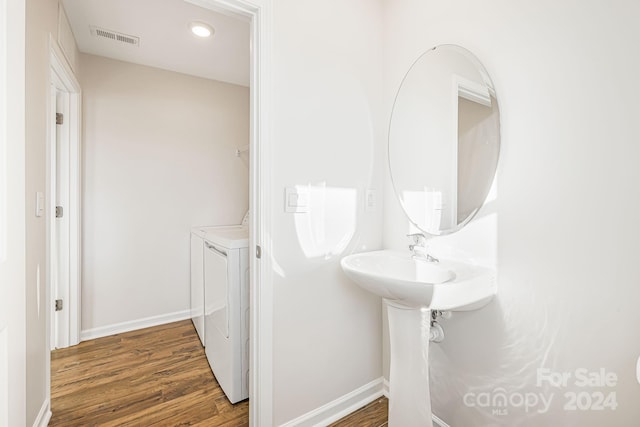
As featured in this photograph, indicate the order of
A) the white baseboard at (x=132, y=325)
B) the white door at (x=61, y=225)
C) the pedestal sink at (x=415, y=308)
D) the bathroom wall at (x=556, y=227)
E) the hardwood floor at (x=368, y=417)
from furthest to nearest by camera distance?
the white baseboard at (x=132, y=325)
the white door at (x=61, y=225)
the hardwood floor at (x=368, y=417)
the pedestal sink at (x=415, y=308)
the bathroom wall at (x=556, y=227)

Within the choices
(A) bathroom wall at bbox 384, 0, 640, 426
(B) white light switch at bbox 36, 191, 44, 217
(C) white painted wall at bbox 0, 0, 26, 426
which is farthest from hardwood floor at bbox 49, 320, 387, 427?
(B) white light switch at bbox 36, 191, 44, 217

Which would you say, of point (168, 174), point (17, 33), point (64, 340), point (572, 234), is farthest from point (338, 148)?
point (64, 340)

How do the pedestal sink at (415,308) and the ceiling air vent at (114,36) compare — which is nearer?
the pedestal sink at (415,308)

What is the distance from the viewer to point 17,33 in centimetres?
83

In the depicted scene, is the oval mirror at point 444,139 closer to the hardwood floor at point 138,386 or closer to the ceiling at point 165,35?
the ceiling at point 165,35

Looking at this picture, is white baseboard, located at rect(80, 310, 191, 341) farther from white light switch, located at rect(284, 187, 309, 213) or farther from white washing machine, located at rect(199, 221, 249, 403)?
white light switch, located at rect(284, 187, 309, 213)

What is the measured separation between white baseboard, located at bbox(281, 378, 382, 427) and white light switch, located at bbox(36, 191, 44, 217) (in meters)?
1.59

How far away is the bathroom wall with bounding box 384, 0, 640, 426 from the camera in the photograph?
912 millimetres

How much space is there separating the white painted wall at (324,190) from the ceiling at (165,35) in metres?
0.73

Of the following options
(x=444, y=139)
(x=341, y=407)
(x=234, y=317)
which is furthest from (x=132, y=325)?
(x=444, y=139)

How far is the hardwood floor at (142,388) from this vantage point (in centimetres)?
155

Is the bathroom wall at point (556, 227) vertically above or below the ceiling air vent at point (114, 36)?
below

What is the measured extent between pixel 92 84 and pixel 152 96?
0.44m

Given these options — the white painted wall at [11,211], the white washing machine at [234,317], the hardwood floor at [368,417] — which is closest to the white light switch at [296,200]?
the white washing machine at [234,317]
